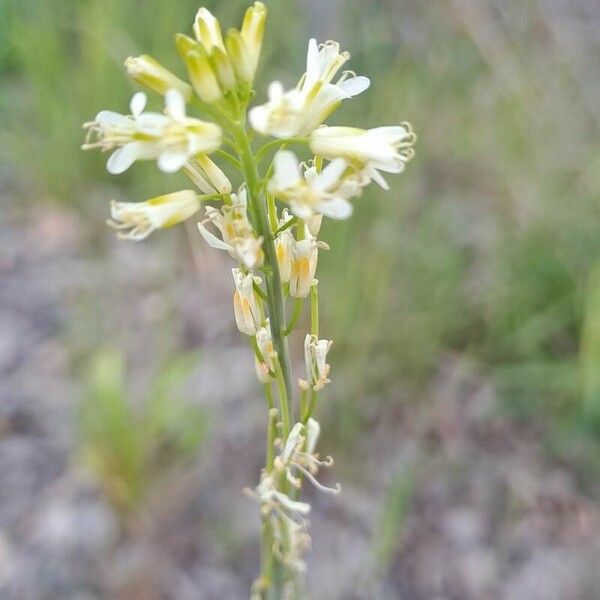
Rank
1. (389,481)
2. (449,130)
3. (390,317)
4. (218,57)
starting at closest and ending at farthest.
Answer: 1. (218,57)
2. (389,481)
3. (390,317)
4. (449,130)

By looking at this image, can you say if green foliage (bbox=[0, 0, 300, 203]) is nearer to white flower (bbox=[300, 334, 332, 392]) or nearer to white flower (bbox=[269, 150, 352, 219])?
white flower (bbox=[300, 334, 332, 392])

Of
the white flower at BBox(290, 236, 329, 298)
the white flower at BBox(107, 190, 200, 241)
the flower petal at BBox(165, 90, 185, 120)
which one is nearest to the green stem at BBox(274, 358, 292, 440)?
the white flower at BBox(290, 236, 329, 298)

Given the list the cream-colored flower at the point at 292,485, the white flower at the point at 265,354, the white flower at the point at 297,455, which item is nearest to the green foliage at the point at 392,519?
the cream-colored flower at the point at 292,485

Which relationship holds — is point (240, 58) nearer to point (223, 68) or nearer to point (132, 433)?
point (223, 68)

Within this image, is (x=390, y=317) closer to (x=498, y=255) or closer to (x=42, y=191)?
(x=498, y=255)

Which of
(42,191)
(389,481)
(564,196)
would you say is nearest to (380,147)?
(389,481)

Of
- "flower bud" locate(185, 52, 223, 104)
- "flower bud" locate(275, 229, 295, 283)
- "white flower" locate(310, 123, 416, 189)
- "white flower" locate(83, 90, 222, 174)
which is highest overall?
"flower bud" locate(185, 52, 223, 104)

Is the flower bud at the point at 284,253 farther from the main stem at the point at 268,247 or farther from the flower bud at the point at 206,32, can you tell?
the flower bud at the point at 206,32
